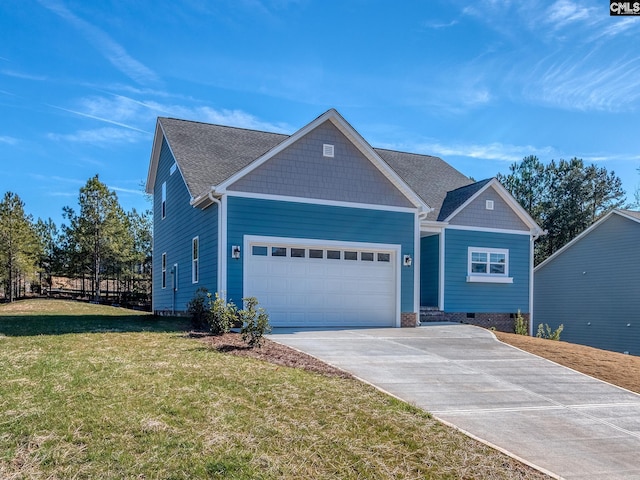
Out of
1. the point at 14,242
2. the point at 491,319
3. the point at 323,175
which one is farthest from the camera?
the point at 14,242

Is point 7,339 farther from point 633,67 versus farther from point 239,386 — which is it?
point 633,67

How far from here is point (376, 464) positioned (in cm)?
478

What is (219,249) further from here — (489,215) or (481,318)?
(489,215)

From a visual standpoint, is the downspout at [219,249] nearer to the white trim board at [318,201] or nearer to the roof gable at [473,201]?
the white trim board at [318,201]

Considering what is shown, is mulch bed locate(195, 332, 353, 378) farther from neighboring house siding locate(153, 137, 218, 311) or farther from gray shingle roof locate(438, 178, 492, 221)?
gray shingle roof locate(438, 178, 492, 221)

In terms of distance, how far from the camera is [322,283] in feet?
47.7

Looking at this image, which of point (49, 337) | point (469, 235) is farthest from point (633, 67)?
point (49, 337)

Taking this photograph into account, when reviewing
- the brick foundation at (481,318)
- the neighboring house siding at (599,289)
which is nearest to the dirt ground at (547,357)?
the brick foundation at (481,318)

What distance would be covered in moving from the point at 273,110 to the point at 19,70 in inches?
307

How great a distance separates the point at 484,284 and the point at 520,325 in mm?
1973

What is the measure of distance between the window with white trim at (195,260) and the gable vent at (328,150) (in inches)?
179

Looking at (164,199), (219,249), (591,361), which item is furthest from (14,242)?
(591,361)

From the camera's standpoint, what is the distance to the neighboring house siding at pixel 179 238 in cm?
1427

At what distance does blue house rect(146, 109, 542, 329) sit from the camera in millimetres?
13773
